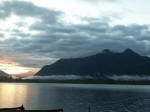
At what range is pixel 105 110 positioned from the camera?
3561 inches

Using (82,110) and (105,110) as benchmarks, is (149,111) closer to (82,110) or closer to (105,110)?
(105,110)

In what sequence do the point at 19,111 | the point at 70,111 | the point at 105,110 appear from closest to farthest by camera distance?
the point at 19,111 < the point at 70,111 < the point at 105,110

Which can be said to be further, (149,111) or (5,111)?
(149,111)

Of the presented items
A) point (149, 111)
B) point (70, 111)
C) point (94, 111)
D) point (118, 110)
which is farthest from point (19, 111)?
point (149, 111)

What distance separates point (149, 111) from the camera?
9088 cm

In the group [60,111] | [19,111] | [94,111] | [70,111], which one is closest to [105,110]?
[94,111]

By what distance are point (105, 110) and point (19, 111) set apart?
43094mm

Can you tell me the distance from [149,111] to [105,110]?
16.6m

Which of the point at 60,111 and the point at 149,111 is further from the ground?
the point at 60,111

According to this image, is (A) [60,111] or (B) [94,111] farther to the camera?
(B) [94,111]

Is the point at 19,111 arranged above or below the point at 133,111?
above

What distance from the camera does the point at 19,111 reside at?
55594 mm

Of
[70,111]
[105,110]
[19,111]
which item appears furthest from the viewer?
[105,110]

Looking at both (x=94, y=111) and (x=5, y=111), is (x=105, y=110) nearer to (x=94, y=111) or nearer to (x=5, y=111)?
(x=94, y=111)
